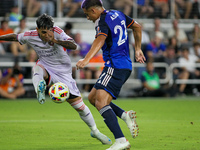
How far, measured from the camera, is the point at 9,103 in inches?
585

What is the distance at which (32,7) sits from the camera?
20.2 meters

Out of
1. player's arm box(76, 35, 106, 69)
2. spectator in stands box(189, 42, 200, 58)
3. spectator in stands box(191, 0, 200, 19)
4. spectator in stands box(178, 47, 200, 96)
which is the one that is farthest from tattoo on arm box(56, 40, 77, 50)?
spectator in stands box(191, 0, 200, 19)

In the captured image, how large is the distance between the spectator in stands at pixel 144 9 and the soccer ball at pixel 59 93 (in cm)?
1475

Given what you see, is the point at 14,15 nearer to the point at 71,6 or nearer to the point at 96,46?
the point at 71,6

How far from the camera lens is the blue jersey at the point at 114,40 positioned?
649 cm

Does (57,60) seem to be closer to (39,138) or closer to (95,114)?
(39,138)

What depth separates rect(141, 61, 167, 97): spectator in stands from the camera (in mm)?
17656

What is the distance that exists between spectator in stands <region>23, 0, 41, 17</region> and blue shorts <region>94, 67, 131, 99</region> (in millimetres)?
14140

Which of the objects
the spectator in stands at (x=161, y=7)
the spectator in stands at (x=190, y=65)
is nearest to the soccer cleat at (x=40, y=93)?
the spectator in stands at (x=190, y=65)

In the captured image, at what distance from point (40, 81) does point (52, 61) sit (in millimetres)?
616

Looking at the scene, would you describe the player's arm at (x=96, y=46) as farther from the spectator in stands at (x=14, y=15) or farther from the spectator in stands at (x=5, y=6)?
the spectator in stands at (x=5, y=6)

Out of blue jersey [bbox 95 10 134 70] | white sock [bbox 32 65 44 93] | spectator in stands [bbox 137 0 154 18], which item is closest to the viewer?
blue jersey [bbox 95 10 134 70]

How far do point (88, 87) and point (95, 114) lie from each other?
19.4 ft

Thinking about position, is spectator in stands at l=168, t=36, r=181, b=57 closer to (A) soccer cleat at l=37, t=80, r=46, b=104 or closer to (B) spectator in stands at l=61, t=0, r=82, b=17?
(B) spectator in stands at l=61, t=0, r=82, b=17
